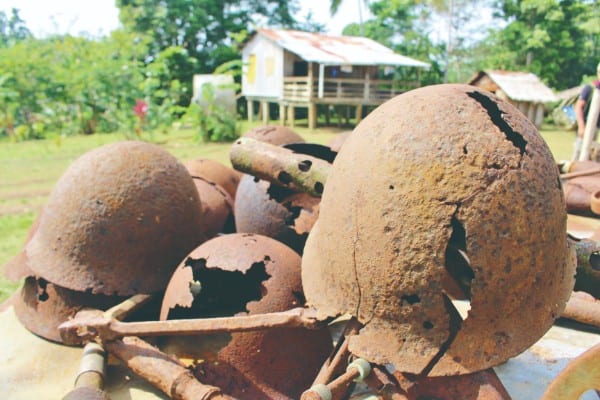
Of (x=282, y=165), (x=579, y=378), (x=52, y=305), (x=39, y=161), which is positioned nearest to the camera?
(x=579, y=378)

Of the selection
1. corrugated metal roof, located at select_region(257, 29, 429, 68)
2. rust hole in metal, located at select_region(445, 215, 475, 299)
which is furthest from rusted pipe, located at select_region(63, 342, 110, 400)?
corrugated metal roof, located at select_region(257, 29, 429, 68)

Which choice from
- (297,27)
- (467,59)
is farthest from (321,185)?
(467,59)

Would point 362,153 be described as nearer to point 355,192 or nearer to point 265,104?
point 355,192

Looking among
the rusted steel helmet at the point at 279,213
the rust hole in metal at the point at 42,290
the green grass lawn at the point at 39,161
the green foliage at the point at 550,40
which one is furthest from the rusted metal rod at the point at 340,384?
the green foliage at the point at 550,40

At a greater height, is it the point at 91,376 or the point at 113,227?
the point at 113,227

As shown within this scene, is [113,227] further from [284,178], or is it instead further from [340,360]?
[340,360]

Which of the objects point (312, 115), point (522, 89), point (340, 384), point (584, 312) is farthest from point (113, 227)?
point (522, 89)

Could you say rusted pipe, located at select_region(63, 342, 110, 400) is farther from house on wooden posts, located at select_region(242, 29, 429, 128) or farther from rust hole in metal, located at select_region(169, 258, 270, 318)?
house on wooden posts, located at select_region(242, 29, 429, 128)

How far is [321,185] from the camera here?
3.41 meters

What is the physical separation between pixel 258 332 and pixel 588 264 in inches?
73.3

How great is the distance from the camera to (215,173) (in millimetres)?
6270

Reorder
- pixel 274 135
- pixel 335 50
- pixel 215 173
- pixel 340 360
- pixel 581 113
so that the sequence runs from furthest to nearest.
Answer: pixel 335 50 → pixel 581 113 → pixel 215 173 → pixel 274 135 → pixel 340 360

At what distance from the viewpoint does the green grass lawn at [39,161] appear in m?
7.99

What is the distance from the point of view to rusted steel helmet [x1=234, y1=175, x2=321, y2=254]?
15.5 feet
